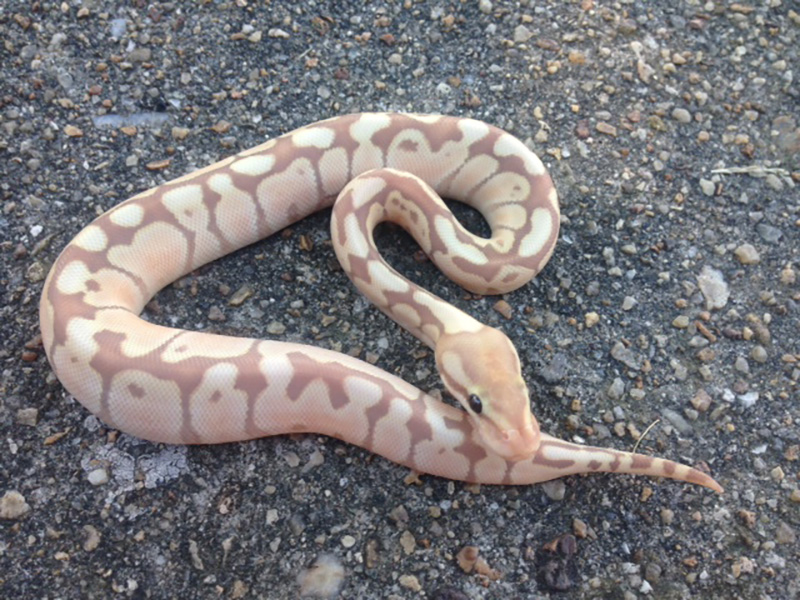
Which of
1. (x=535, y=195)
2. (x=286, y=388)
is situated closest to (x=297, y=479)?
(x=286, y=388)

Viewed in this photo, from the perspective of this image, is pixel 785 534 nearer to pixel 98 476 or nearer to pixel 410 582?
pixel 410 582

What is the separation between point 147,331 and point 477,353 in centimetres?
185

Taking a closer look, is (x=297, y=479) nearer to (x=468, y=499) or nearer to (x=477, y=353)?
(x=468, y=499)

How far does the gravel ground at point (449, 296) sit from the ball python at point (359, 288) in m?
0.20

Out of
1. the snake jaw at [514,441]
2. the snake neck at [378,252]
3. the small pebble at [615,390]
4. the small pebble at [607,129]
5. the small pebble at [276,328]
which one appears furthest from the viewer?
the small pebble at [607,129]

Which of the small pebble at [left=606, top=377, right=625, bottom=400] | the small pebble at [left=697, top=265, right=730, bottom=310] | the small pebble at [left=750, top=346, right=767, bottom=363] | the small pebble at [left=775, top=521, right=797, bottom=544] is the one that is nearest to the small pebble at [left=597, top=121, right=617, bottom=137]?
the small pebble at [left=697, top=265, right=730, bottom=310]

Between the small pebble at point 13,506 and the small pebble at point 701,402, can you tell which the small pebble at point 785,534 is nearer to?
the small pebble at point 701,402

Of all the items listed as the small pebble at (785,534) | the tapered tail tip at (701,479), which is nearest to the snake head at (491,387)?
the tapered tail tip at (701,479)

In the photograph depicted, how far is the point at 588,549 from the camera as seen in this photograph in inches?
154

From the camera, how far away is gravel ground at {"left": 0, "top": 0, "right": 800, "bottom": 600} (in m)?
3.87

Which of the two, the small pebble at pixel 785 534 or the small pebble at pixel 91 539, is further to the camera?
the small pebble at pixel 785 534

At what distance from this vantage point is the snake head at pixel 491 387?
12.2ft

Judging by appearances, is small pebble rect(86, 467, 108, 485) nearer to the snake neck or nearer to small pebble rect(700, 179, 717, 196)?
the snake neck

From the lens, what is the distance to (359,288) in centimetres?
464
